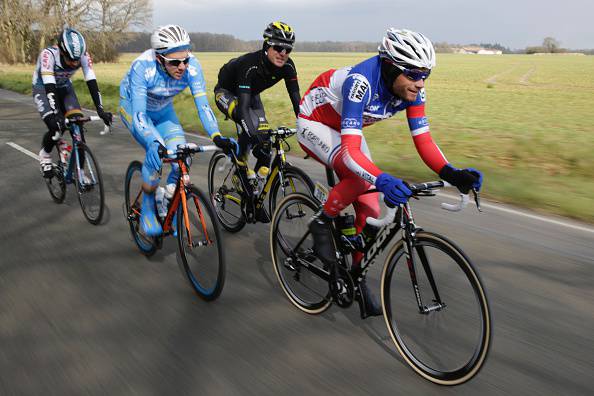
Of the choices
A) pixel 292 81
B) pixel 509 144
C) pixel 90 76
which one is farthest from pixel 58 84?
pixel 509 144

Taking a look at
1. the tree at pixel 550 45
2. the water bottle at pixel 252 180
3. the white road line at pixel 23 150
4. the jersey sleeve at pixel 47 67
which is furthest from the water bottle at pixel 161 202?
the tree at pixel 550 45

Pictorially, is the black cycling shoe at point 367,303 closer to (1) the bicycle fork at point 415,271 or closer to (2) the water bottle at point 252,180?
Result: (1) the bicycle fork at point 415,271

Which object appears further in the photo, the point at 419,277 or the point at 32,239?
the point at 32,239

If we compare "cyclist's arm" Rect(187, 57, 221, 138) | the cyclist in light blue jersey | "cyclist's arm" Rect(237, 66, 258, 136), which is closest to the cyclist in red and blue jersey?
the cyclist in light blue jersey

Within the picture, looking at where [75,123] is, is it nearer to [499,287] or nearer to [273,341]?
[273,341]

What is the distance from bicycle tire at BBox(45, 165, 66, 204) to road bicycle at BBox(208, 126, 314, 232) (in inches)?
75.4

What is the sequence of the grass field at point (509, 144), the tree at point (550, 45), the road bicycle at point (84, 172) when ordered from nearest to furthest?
the road bicycle at point (84, 172)
the grass field at point (509, 144)
the tree at point (550, 45)

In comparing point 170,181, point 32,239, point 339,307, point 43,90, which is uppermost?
point 43,90

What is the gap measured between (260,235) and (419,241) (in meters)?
2.60

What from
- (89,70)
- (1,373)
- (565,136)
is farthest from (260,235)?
(565,136)

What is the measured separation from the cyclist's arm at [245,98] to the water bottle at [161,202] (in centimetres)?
101

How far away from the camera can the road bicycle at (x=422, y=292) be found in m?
2.58

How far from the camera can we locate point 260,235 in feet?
16.7

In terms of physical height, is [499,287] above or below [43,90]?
below
